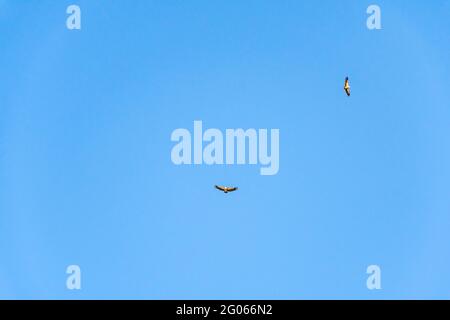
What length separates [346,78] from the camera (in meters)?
11.6

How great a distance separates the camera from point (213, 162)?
452 inches
